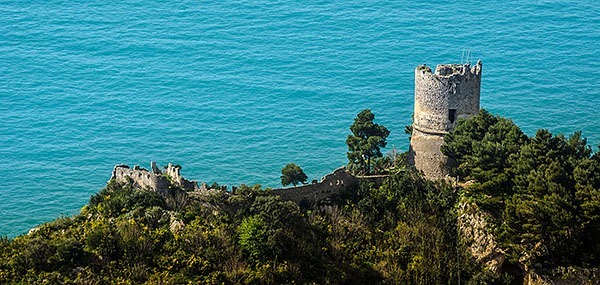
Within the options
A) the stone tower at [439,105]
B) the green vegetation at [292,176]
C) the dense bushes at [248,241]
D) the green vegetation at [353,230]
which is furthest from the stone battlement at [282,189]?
the stone tower at [439,105]

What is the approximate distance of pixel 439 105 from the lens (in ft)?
222

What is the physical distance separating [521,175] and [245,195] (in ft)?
47.5

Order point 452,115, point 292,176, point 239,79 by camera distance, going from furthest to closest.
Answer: point 239,79, point 292,176, point 452,115

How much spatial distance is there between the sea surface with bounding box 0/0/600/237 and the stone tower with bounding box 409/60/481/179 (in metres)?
27.2

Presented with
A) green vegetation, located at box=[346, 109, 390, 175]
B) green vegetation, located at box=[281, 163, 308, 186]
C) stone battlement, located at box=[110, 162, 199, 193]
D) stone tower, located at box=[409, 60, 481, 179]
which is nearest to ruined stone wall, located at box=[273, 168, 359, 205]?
green vegetation, located at box=[281, 163, 308, 186]

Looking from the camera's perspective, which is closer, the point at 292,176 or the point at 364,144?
the point at 292,176

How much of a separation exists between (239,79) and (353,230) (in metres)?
59.9

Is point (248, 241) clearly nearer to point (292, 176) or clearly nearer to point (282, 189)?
point (282, 189)

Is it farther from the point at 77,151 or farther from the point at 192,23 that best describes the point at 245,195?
the point at 192,23

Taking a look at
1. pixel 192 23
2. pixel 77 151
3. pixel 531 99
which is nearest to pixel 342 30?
pixel 192 23

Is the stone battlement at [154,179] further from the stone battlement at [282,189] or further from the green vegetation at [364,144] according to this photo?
the green vegetation at [364,144]

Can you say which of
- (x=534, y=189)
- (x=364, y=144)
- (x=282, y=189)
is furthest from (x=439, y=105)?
(x=282, y=189)

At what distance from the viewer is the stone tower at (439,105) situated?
220ft

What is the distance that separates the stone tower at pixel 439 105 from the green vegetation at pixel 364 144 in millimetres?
2490
